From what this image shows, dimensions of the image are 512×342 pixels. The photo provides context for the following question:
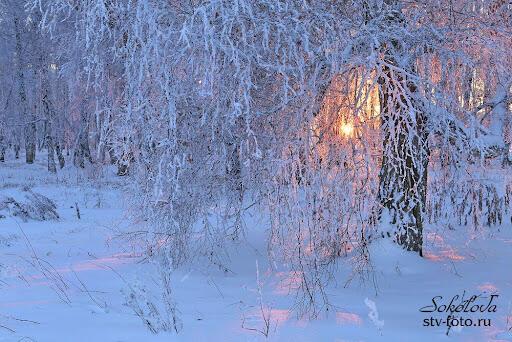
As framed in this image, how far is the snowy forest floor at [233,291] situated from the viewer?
4.70 metres

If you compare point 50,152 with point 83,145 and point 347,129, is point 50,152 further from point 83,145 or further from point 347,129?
point 347,129

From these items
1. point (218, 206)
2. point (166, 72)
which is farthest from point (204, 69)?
point (218, 206)

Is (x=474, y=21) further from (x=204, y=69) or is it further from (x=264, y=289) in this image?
(x=264, y=289)

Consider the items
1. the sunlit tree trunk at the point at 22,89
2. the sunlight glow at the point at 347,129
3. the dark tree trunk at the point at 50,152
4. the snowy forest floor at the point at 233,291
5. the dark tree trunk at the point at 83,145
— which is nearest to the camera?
the snowy forest floor at the point at 233,291

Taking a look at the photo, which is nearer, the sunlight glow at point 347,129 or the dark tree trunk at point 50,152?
the sunlight glow at point 347,129

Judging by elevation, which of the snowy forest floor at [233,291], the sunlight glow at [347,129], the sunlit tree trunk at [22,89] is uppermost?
the sunlit tree trunk at [22,89]

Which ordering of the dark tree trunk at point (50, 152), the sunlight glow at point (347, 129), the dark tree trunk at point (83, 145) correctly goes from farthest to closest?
1. the dark tree trunk at point (50, 152)
2. the dark tree trunk at point (83, 145)
3. the sunlight glow at point (347, 129)

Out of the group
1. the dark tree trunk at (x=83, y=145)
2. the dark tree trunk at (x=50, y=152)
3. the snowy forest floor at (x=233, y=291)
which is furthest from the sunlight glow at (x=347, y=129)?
the dark tree trunk at (x=50, y=152)

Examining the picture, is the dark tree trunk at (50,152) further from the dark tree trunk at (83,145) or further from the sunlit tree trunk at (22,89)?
the dark tree trunk at (83,145)

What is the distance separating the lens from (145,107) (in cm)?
632

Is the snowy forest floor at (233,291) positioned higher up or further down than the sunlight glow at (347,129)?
further down

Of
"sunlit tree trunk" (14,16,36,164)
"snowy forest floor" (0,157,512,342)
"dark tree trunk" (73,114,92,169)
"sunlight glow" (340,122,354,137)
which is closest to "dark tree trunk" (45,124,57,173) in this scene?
"sunlit tree trunk" (14,16,36,164)

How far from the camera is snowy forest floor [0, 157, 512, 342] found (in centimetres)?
470

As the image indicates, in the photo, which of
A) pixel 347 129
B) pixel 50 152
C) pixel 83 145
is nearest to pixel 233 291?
pixel 347 129
